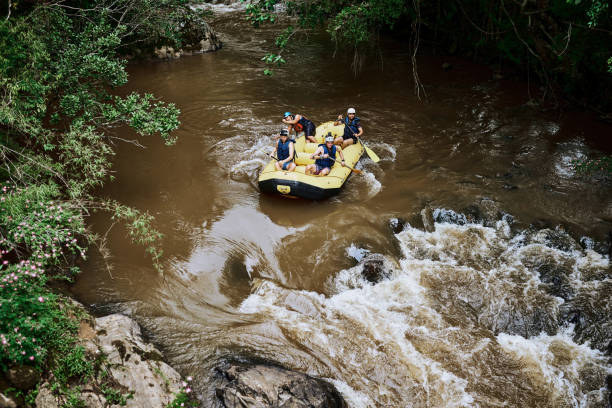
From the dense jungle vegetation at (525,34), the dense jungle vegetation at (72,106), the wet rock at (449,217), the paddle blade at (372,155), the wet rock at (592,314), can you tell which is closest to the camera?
the dense jungle vegetation at (72,106)

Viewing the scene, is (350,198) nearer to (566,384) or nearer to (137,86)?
(566,384)

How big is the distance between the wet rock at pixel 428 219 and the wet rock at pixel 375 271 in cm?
127

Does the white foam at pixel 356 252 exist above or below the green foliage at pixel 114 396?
above

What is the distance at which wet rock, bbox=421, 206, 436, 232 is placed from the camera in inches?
276

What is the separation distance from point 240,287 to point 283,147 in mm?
2997

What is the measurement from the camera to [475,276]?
6.09m

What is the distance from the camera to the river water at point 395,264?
488 cm

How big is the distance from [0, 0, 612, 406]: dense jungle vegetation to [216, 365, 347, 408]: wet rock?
1.37m

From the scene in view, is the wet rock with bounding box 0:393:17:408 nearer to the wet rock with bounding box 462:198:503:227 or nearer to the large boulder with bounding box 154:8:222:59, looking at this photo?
the wet rock with bounding box 462:198:503:227

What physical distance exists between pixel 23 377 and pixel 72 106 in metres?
3.98

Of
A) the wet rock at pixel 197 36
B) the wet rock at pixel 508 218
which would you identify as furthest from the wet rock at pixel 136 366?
the wet rock at pixel 197 36

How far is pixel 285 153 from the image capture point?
7902mm

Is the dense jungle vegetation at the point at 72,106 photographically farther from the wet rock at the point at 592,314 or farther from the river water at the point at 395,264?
the wet rock at the point at 592,314

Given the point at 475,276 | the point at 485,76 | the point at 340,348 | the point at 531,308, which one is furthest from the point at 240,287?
the point at 485,76
